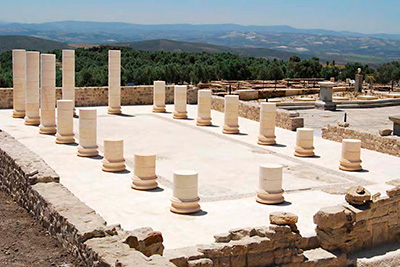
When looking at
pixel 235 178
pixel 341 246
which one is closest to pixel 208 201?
pixel 235 178

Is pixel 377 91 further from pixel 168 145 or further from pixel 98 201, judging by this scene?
pixel 98 201

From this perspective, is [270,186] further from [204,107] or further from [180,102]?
[180,102]

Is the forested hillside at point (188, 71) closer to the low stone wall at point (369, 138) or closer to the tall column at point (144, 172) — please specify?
the low stone wall at point (369, 138)

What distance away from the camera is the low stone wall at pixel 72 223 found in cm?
686

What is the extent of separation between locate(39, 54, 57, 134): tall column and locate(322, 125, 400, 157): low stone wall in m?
9.85

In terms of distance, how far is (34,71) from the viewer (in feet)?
73.0

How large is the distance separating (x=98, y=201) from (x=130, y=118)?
12173mm

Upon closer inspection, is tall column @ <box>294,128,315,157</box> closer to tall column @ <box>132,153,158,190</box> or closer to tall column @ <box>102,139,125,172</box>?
tall column @ <box>102,139,125,172</box>

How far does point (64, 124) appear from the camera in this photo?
19.0 meters

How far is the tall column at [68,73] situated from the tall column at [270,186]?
12295 mm

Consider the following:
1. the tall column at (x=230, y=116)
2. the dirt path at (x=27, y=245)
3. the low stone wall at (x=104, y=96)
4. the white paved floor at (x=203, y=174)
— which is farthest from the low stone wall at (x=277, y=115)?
the dirt path at (x=27, y=245)

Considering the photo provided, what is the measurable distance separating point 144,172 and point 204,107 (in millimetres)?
9851

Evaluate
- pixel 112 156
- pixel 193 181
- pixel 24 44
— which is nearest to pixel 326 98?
pixel 112 156

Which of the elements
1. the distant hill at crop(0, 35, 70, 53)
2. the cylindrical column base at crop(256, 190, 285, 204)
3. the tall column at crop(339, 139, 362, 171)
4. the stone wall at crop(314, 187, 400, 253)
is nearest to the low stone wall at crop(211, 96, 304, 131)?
the tall column at crop(339, 139, 362, 171)
